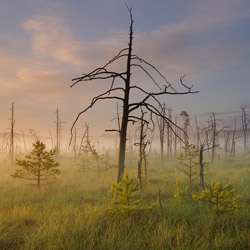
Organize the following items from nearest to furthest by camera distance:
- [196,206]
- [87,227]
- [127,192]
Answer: [87,227] < [127,192] < [196,206]

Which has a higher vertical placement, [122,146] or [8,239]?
[122,146]

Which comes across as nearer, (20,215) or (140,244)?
(140,244)

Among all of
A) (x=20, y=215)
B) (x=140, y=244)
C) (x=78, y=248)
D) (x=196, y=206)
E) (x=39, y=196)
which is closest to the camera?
(x=78, y=248)

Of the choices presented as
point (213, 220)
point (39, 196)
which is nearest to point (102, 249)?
point (213, 220)

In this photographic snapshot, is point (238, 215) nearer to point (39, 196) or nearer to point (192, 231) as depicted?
point (192, 231)

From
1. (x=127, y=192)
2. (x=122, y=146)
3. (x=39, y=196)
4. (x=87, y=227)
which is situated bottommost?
(x=39, y=196)

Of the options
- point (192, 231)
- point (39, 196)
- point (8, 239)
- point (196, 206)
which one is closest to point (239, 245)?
point (192, 231)

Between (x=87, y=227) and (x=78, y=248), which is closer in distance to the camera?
(x=78, y=248)

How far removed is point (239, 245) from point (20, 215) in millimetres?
5402

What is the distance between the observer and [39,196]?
8.98m

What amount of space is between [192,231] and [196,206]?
2.52m

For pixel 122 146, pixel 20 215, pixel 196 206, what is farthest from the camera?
pixel 196 206

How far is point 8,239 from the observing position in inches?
153

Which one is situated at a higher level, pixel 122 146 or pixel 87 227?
pixel 122 146
